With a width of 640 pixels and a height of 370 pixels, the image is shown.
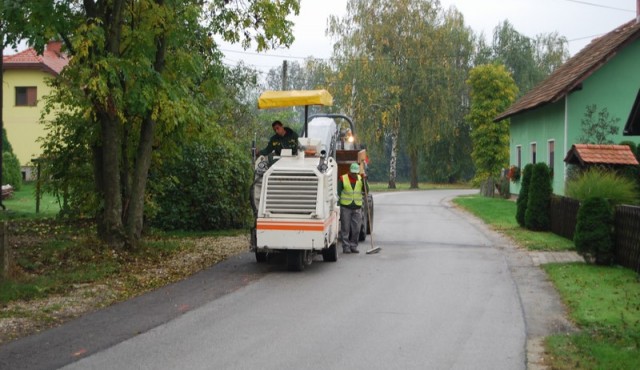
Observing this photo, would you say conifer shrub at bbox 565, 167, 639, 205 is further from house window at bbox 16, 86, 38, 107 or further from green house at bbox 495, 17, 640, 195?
house window at bbox 16, 86, 38, 107

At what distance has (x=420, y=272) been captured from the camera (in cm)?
1338

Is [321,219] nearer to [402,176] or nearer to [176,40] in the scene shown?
[176,40]

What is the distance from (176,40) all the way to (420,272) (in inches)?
249

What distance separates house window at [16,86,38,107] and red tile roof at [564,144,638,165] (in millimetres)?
35480

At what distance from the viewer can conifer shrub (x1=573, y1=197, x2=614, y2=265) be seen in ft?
45.9

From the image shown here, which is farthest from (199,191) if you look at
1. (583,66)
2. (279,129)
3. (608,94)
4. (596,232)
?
(608,94)

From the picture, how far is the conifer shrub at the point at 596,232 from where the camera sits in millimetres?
13984

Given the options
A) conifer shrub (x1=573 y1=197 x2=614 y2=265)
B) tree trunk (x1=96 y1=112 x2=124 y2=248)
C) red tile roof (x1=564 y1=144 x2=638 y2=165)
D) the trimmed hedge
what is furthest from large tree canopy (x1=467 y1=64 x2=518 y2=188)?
tree trunk (x1=96 y1=112 x2=124 y2=248)

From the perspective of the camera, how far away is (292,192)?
44.1 ft

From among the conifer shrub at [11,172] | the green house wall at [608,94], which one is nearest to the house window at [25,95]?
the conifer shrub at [11,172]

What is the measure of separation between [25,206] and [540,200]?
18139 millimetres

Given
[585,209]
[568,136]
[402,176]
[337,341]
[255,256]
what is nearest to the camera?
[337,341]

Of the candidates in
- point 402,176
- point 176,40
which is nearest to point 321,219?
point 176,40

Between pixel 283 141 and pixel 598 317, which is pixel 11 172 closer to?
pixel 283 141
